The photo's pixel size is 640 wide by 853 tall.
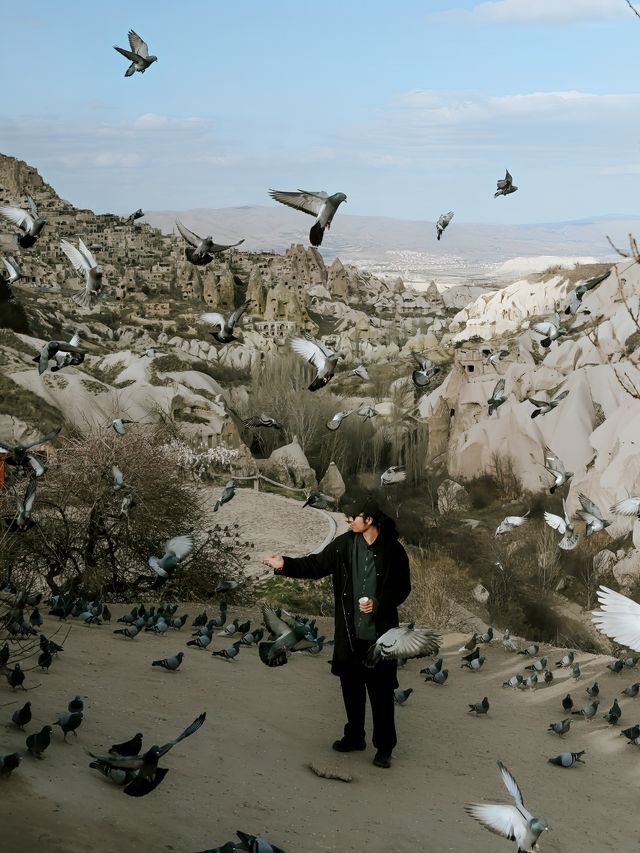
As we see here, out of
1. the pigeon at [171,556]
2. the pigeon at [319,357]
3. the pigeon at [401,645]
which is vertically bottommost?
the pigeon at [171,556]

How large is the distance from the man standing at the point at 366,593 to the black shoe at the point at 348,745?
10.8 inches

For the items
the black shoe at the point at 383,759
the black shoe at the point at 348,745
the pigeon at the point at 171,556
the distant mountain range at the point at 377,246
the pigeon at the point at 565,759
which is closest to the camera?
the black shoe at the point at 383,759

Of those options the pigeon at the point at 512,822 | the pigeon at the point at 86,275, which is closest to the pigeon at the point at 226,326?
the pigeon at the point at 86,275

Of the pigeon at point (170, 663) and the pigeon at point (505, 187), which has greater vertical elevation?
the pigeon at point (505, 187)

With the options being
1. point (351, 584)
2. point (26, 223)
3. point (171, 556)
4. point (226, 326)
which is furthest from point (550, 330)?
point (351, 584)

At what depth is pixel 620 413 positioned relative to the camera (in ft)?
105

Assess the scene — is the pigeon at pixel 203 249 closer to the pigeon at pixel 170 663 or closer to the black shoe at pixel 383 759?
the pigeon at pixel 170 663

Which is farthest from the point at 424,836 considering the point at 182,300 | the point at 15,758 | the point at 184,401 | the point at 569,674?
the point at 182,300

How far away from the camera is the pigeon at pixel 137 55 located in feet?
28.5

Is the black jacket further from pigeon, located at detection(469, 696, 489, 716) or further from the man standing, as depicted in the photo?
pigeon, located at detection(469, 696, 489, 716)

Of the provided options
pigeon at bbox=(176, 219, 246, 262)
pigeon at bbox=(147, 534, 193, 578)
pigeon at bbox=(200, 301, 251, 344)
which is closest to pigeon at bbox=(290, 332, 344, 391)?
pigeon at bbox=(200, 301, 251, 344)

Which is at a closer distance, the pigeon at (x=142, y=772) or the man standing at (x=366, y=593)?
the pigeon at (x=142, y=772)

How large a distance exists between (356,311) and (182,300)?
15250 mm

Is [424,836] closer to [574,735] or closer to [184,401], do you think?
[574,735]
